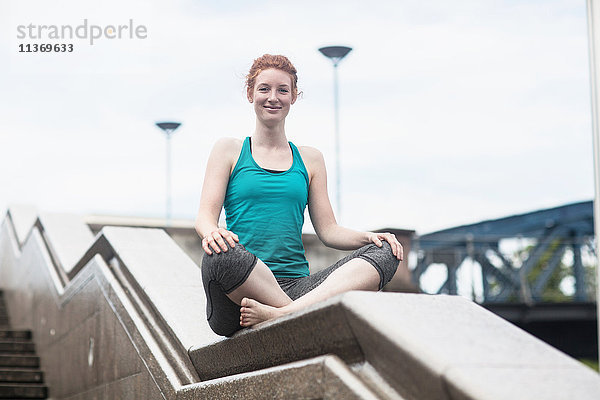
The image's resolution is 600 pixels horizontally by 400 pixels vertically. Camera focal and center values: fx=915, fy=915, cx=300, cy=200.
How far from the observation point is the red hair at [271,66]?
357cm

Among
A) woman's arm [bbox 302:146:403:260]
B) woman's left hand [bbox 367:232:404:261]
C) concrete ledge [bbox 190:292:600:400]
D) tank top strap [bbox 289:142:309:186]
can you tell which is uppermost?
tank top strap [bbox 289:142:309:186]

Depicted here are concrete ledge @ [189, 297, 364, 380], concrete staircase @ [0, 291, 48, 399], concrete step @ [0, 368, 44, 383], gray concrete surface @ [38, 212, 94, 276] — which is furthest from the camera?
gray concrete surface @ [38, 212, 94, 276]

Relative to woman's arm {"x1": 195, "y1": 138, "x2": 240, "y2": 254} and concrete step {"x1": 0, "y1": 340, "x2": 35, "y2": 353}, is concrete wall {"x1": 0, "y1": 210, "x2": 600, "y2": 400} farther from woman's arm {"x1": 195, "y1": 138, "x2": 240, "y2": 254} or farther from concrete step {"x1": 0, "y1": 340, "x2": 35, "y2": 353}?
concrete step {"x1": 0, "y1": 340, "x2": 35, "y2": 353}

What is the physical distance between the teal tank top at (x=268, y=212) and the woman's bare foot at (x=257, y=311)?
260mm

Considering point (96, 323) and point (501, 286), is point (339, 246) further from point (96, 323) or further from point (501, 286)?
point (501, 286)

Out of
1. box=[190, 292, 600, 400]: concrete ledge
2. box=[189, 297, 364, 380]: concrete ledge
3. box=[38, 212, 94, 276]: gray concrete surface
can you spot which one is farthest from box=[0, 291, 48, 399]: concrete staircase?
box=[190, 292, 600, 400]: concrete ledge

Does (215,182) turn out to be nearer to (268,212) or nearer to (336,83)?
(268,212)

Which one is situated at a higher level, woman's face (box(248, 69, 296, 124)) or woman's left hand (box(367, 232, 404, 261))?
woman's face (box(248, 69, 296, 124))

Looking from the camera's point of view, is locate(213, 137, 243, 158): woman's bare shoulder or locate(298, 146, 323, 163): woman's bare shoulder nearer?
locate(213, 137, 243, 158): woman's bare shoulder

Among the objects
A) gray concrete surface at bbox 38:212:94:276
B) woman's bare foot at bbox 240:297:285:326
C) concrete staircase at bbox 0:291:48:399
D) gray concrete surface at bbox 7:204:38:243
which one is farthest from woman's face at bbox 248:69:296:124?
gray concrete surface at bbox 7:204:38:243

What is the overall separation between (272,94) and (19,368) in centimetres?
582

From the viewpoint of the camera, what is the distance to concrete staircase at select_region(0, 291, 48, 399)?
7488mm

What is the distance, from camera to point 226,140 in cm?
364

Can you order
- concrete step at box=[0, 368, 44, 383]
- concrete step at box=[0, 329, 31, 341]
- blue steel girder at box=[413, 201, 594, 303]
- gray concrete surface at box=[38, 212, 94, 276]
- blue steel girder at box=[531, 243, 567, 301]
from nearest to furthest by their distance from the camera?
concrete step at box=[0, 368, 44, 383] → gray concrete surface at box=[38, 212, 94, 276] → concrete step at box=[0, 329, 31, 341] → blue steel girder at box=[413, 201, 594, 303] → blue steel girder at box=[531, 243, 567, 301]
